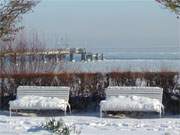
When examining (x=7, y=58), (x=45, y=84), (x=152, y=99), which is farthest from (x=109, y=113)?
(x=7, y=58)

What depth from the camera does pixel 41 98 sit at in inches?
538

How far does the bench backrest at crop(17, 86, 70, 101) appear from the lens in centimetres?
1384

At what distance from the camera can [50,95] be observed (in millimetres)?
13945

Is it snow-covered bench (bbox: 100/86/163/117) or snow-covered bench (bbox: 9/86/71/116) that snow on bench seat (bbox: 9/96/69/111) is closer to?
snow-covered bench (bbox: 9/86/71/116)

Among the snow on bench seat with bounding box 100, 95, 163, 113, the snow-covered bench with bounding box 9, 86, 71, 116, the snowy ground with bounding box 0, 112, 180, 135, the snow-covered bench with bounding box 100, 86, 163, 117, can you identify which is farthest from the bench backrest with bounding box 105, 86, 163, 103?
the snow-covered bench with bounding box 9, 86, 71, 116

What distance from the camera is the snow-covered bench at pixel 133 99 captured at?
42.5 ft

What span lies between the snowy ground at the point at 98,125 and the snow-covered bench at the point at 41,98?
27 centimetres

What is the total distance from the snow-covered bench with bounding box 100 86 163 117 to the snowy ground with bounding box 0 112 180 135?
259 mm

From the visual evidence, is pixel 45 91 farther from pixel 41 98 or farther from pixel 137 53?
pixel 137 53

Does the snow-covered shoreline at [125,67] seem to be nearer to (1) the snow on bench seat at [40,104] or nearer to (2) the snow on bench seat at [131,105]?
(2) the snow on bench seat at [131,105]

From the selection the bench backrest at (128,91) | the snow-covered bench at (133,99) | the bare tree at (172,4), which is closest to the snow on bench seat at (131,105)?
the snow-covered bench at (133,99)

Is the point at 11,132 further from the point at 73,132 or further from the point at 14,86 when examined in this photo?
the point at 14,86

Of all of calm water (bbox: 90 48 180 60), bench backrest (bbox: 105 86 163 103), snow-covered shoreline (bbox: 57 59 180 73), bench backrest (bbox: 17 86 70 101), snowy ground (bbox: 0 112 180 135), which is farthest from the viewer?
calm water (bbox: 90 48 180 60)

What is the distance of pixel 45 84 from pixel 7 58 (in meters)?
3.86
